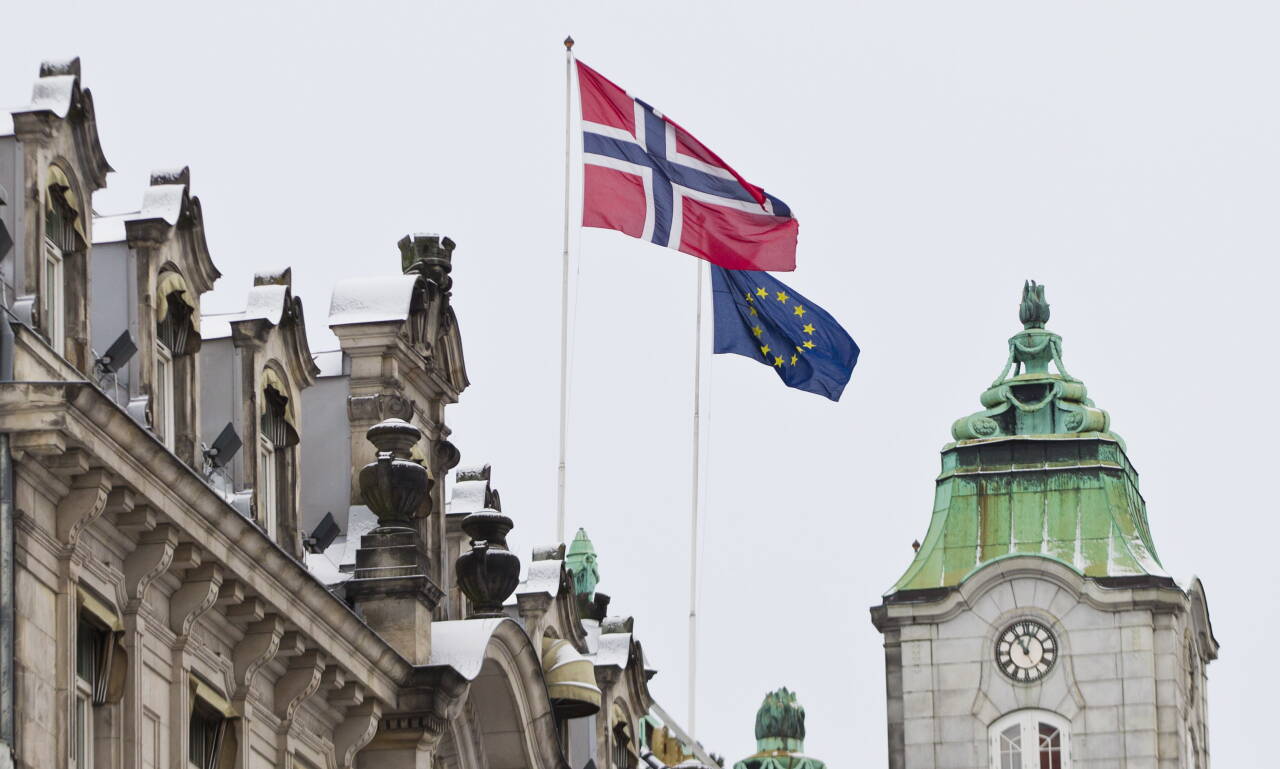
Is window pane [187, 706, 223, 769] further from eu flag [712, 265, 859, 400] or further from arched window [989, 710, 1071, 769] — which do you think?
arched window [989, 710, 1071, 769]

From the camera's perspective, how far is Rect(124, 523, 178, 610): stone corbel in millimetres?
35688

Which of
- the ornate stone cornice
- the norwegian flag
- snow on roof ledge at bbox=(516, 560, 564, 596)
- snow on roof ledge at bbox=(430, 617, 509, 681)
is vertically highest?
the norwegian flag

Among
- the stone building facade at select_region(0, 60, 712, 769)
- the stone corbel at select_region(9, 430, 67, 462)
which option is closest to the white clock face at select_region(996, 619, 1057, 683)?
the stone building facade at select_region(0, 60, 712, 769)

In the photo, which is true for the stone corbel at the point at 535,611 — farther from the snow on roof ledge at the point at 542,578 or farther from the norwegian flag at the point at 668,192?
the norwegian flag at the point at 668,192

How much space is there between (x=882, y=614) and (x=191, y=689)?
59.2m

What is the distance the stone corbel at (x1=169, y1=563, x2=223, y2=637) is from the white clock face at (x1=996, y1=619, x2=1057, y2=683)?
192 ft

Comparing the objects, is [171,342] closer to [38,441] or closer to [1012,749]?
[38,441]

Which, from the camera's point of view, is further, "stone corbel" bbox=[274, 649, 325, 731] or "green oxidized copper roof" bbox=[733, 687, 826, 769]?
"green oxidized copper roof" bbox=[733, 687, 826, 769]

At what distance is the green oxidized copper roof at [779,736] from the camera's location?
54750mm

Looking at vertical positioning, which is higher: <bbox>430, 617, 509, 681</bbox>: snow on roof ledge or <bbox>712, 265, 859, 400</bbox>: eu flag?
<bbox>712, 265, 859, 400</bbox>: eu flag

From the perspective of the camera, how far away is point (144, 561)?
35719 millimetres

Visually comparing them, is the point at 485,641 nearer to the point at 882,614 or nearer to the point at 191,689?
the point at 191,689

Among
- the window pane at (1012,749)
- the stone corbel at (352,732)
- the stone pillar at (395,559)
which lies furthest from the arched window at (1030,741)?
the stone corbel at (352,732)

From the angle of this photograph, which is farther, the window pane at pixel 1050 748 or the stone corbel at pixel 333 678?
the window pane at pixel 1050 748
